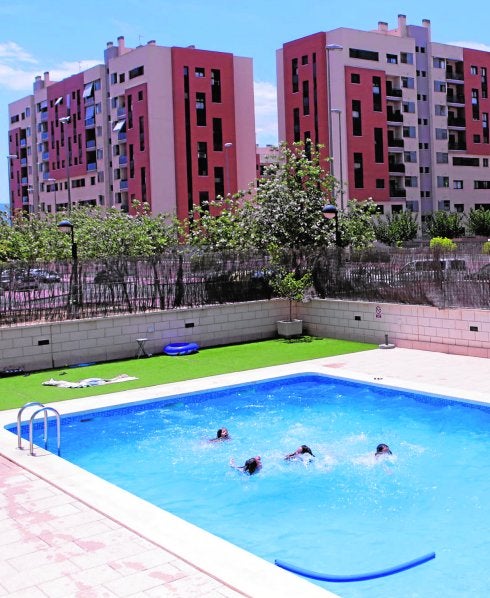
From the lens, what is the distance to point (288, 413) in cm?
1501

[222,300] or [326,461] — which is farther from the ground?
[222,300]

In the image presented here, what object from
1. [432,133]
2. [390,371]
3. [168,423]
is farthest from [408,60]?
[168,423]

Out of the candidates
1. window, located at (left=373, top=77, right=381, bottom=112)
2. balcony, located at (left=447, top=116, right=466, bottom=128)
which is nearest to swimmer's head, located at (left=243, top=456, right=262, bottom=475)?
window, located at (left=373, top=77, right=381, bottom=112)

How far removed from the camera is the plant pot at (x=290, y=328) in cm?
2233

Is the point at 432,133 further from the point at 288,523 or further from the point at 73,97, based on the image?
the point at 288,523

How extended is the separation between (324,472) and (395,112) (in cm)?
5890

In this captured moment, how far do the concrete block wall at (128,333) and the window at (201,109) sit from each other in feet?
140

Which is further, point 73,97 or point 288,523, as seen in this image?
point 73,97

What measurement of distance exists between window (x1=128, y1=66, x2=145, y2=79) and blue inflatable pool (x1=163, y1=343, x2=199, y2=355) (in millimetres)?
47466

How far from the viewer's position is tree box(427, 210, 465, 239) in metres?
61.6

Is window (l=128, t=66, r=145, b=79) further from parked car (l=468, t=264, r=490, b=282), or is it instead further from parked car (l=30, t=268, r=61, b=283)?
parked car (l=468, t=264, r=490, b=282)

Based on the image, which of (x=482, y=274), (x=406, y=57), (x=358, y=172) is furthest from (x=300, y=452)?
(x=406, y=57)

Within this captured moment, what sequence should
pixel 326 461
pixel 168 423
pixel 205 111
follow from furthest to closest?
pixel 205 111
pixel 168 423
pixel 326 461

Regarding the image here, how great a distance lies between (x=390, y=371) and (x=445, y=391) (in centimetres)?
249
